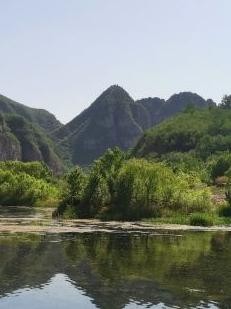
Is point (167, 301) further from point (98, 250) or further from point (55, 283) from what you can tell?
point (98, 250)

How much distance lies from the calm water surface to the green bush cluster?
16834 mm

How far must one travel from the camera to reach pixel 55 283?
25.6 metres

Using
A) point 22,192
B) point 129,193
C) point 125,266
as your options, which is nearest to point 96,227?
point 129,193

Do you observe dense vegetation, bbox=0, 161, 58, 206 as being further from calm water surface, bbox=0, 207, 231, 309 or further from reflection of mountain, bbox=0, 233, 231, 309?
reflection of mountain, bbox=0, 233, 231, 309

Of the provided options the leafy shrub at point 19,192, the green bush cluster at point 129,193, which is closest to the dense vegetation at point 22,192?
the leafy shrub at point 19,192

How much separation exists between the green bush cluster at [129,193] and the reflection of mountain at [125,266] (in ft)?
55.6

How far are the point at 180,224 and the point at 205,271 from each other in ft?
85.1

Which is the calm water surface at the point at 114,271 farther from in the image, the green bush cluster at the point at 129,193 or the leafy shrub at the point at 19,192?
the leafy shrub at the point at 19,192

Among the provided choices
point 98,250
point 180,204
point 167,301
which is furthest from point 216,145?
point 167,301

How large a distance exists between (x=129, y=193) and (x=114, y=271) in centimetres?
3213

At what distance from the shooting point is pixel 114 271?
28828mm

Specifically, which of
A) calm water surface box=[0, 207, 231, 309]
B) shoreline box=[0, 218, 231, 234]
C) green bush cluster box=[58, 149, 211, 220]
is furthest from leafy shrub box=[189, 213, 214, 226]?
calm water surface box=[0, 207, 231, 309]

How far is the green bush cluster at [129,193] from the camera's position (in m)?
61.1

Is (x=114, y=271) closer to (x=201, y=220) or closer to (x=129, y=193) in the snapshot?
(x=201, y=220)
